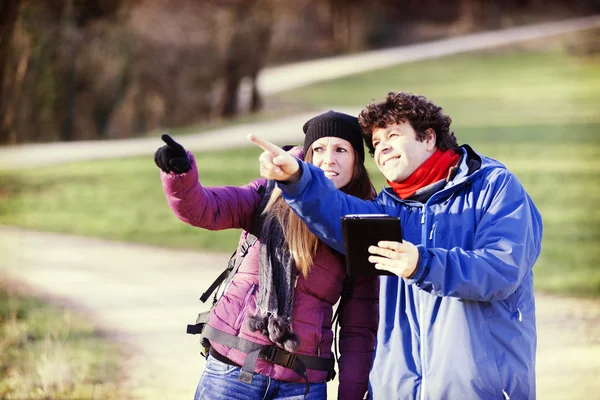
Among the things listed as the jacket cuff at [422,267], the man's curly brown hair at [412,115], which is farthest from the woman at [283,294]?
the jacket cuff at [422,267]

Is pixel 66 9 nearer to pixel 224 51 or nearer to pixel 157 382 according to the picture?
pixel 224 51

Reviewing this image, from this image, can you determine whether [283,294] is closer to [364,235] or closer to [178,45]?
[364,235]

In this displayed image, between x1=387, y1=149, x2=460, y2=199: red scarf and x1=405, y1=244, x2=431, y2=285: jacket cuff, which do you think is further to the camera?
x1=387, y1=149, x2=460, y2=199: red scarf

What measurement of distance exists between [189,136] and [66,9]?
305 cm

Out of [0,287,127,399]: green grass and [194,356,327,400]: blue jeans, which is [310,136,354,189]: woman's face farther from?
[0,287,127,399]: green grass

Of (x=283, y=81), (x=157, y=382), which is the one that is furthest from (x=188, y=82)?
(x=157, y=382)

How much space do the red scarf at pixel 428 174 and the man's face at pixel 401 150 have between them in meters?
0.02

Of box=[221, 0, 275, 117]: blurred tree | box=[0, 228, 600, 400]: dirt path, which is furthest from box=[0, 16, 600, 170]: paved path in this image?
box=[0, 228, 600, 400]: dirt path

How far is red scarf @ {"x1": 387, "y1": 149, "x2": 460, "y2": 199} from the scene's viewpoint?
274 centimetres

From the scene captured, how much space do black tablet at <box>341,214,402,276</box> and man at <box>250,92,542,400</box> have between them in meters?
0.03

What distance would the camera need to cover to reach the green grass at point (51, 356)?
5238 millimetres

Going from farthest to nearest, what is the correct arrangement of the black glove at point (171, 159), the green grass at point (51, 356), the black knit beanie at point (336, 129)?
the green grass at point (51, 356) → the black knit beanie at point (336, 129) → the black glove at point (171, 159)

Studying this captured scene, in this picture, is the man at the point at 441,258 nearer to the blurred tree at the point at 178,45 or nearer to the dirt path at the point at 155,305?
the dirt path at the point at 155,305

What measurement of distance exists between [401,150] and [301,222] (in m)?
0.39
